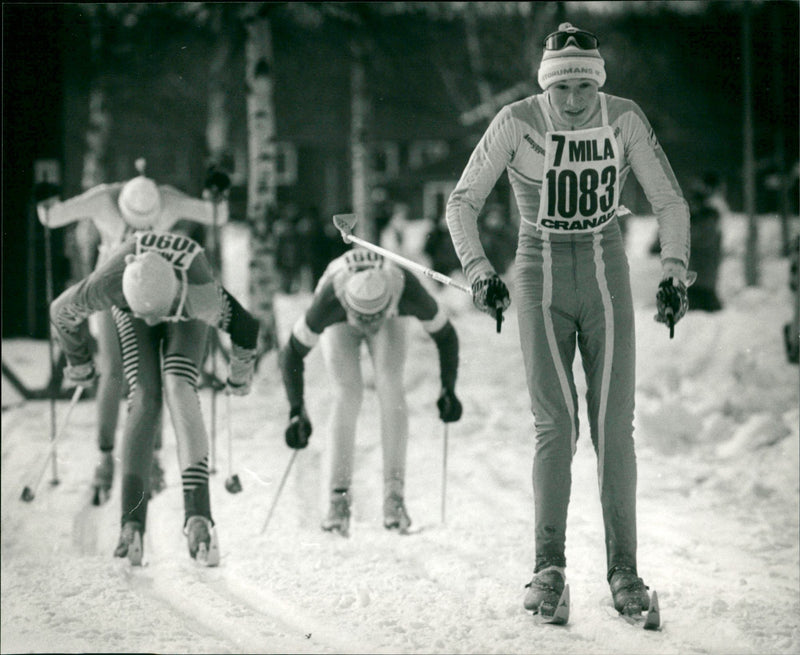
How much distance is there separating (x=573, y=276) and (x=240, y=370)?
5.71 feet

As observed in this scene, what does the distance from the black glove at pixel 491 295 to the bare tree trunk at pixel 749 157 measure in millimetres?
6379

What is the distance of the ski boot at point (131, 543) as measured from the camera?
456 centimetres

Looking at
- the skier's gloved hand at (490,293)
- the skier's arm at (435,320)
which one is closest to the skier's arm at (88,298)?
the skier's arm at (435,320)

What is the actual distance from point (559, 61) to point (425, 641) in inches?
79.3

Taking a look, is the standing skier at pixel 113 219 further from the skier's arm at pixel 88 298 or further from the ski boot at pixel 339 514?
the ski boot at pixel 339 514

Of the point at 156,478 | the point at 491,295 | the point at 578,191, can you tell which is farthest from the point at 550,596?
the point at 156,478

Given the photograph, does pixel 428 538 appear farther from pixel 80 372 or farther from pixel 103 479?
pixel 103 479

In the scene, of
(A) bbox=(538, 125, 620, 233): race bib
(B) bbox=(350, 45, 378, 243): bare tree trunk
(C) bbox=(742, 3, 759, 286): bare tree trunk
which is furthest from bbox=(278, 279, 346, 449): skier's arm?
(B) bbox=(350, 45, 378, 243): bare tree trunk

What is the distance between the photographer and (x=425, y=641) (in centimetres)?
373

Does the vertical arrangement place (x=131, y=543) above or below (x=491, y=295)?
below

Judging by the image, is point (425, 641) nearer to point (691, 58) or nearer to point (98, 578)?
point (98, 578)

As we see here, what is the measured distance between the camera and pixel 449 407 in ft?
17.3

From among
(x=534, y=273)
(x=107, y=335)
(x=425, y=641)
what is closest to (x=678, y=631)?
(x=425, y=641)

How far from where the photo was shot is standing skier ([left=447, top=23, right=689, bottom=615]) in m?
3.76
